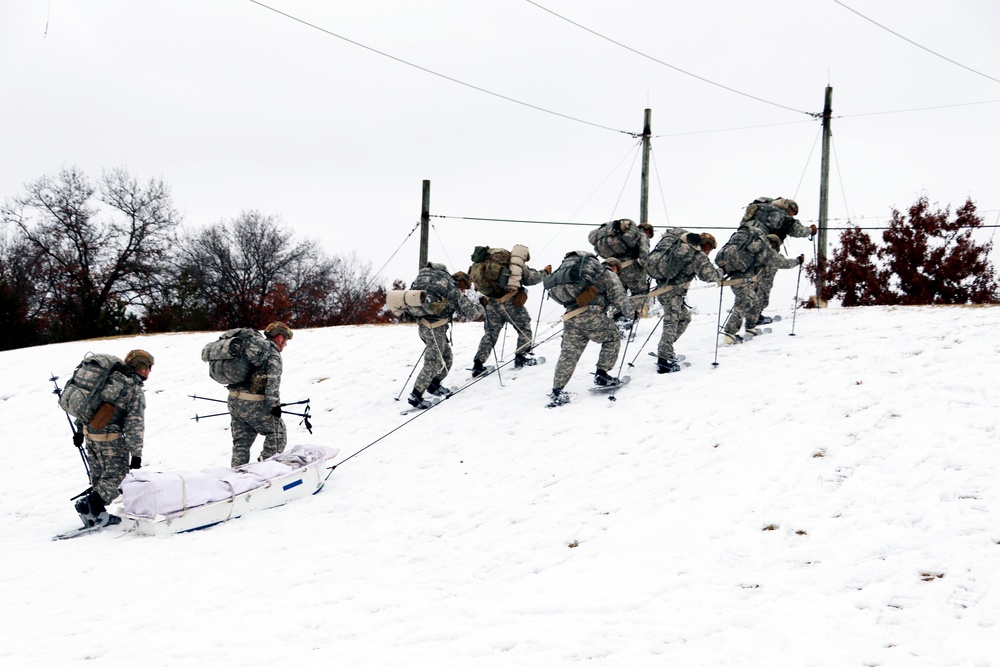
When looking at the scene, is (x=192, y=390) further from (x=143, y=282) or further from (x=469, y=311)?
(x=143, y=282)

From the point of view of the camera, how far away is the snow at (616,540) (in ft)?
16.9

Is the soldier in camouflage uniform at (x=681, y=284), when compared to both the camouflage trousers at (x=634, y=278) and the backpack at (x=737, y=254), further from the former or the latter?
the camouflage trousers at (x=634, y=278)

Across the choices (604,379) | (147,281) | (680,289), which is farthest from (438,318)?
(147,281)

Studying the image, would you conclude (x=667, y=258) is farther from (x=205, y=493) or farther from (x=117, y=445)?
(x=117, y=445)

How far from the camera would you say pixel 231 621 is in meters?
5.94

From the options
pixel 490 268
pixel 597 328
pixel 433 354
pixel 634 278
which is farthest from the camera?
pixel 634 278

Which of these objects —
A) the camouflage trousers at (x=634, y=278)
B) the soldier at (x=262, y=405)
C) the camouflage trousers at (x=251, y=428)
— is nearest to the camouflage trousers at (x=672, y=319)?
the camouflage trousers at (x=634, y=278)

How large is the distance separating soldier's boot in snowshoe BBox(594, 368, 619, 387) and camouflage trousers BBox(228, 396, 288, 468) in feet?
15.0

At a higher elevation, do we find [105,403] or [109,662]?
[105,403]

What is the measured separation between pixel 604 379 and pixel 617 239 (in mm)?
3036

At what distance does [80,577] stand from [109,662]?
2.09 metres

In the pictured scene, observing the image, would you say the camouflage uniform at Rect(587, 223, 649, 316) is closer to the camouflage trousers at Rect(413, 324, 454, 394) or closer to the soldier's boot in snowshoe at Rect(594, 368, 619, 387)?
the soldier's boot in snowshoe at Rect(594, 368, 619, 387)

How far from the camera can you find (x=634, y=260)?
1299 centimetres

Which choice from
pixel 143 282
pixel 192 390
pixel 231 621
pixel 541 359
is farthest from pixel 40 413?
pixel 143 282
